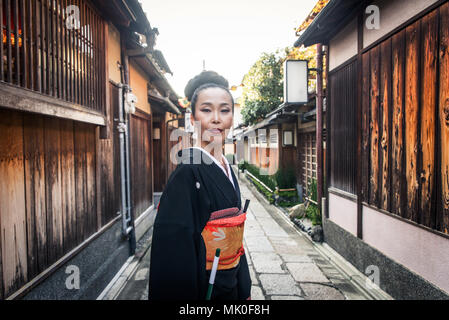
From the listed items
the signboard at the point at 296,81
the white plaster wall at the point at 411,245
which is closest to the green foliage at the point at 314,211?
the white plaster wall at the point at 411,245

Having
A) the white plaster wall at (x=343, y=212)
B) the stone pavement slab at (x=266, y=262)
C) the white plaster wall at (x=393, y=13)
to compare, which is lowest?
the stone pavement slab at (x=266, y=262)

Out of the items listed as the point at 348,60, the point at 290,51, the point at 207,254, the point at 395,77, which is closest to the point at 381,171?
the point at 395,77

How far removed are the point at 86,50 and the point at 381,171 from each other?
5542mm

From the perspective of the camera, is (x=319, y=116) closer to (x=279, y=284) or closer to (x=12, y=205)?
(x=279, y=284)

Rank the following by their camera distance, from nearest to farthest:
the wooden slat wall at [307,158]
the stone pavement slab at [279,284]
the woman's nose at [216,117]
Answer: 1. the woman's nose at [216,117]
2. the stone pavement slab at [279,284]
3. the wooden slat wall at [307,158]

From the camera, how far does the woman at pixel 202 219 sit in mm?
1918

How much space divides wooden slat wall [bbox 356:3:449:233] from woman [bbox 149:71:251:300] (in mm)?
2785

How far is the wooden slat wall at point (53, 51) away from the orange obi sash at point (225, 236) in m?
2.21

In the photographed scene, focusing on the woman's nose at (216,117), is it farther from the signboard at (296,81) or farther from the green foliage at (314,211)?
the signboard at (296,81)

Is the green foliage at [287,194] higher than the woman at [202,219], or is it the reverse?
the woman at [202,219]

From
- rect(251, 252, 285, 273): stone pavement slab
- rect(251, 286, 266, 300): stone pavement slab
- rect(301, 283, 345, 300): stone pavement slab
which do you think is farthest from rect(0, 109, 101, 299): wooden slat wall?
rect(301, 283, 345, 300): stone pavement slab

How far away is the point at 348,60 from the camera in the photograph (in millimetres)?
6086

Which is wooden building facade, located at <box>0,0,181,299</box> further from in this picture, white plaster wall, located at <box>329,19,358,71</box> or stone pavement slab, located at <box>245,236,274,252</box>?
white plaster wall, located at <box>329,19,358,71</box>

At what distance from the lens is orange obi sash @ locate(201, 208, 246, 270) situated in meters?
2.11
